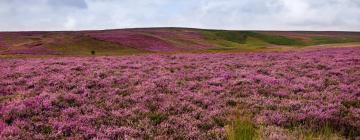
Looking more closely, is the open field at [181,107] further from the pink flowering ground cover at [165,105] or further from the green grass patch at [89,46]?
the green grass patch at [89,46]

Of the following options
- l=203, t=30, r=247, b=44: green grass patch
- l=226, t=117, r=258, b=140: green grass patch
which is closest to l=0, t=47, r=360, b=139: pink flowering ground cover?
l=226, t=117, r=258, b=140: green grass patch

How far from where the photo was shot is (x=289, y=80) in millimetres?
17969

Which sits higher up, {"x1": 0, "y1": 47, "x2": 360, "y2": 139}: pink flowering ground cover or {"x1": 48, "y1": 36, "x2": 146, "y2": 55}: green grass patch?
{"x1": 0, "y1": 47, "x2": 360, "y2": 139}: pink flowering ground cover

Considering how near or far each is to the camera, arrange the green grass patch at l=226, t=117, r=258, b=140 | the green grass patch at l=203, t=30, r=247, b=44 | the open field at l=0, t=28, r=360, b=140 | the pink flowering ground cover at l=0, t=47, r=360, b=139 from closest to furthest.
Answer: the green grass patch at l=226, t=117, r=258, b=140 → the open field at l=0, t=28, r=360, b=140 → the pink flowering ground cover at l=0, t=47, r=360, b=139 → the green grass patch at l=203, t=30, r=247, b=44

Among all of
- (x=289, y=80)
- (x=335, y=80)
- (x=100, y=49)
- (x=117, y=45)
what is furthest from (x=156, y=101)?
(x=117, y=45)

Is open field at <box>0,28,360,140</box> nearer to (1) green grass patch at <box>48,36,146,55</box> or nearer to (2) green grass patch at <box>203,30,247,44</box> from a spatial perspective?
(1) green grass patch at <box>48,36,146,55</box>

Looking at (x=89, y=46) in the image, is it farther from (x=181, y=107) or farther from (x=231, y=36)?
(x=231, y=36)

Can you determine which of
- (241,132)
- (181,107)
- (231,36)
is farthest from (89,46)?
(231,36)

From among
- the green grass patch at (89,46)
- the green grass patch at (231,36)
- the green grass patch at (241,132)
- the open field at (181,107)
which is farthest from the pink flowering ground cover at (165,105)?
the green grass patch at (231,36)

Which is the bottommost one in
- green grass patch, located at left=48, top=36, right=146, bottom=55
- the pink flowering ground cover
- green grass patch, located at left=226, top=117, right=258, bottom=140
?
green grass patch, located at left=48, top=36, right=146, bottom=55

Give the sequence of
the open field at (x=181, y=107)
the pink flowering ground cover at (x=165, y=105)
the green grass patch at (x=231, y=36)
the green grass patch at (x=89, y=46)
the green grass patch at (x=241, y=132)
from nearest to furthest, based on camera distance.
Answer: the green grass patch at (x=241, y=132) → the open field at (x=181, y=107) → the pink flowering ground cover at (x=165, y=105) → the green grass patch at (x=89, y=46) → the green grass patch at (x=231, y=36)

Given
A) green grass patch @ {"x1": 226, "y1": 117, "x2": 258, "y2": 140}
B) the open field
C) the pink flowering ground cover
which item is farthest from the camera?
the pink flowering ground cover

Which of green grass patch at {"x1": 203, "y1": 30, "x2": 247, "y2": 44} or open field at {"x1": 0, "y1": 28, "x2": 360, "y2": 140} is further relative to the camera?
green grass patch at {"x1": 203, "y1": 30, "x2": 247, "y2": 44}

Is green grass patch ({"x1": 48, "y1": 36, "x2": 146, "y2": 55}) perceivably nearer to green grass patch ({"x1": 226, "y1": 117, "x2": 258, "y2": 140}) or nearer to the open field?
the open field
